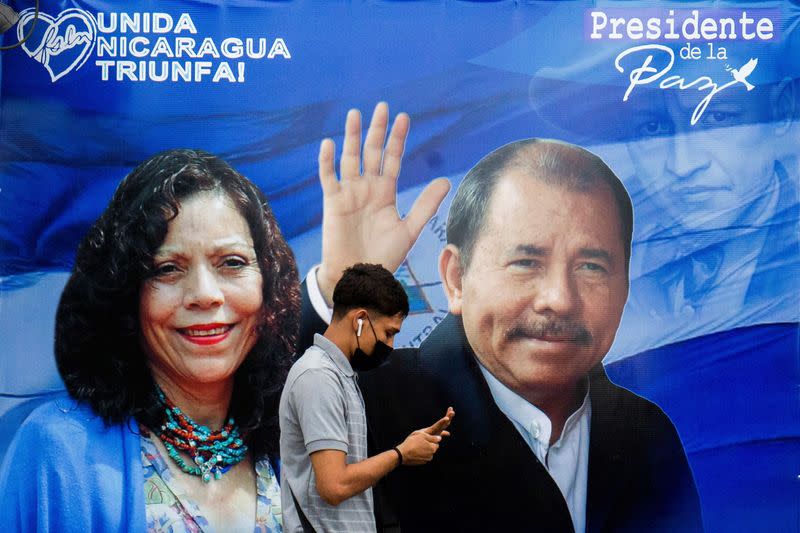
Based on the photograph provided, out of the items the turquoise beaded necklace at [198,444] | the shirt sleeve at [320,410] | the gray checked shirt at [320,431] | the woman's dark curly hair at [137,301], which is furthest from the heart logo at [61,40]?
the shirt sleeve at [320,410]

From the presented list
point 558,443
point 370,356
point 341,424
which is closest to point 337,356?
point 370,356

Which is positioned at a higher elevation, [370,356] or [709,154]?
[709,154]

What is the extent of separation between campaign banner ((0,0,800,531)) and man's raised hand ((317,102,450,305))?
49 mm

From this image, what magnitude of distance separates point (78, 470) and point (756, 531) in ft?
9.27

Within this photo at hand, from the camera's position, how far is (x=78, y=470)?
4121 mm

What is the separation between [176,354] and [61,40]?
4.80 feet

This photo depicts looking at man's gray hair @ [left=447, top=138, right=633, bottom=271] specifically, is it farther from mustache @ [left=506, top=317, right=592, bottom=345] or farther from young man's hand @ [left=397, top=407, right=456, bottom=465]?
young man's hand @ [left=397, top=407, right=456, bottom=465]

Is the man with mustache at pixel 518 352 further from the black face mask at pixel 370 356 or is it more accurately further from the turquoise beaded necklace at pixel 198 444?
the black face mask at pixel 370 356

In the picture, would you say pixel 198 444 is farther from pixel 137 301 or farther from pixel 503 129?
pixel 503 129

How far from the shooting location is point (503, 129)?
4434mm


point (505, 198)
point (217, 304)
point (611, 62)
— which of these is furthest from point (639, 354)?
point (217, 304)

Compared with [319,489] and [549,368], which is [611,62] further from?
[319,489]

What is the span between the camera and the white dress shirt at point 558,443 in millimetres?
4281

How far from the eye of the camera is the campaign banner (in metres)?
4.36
